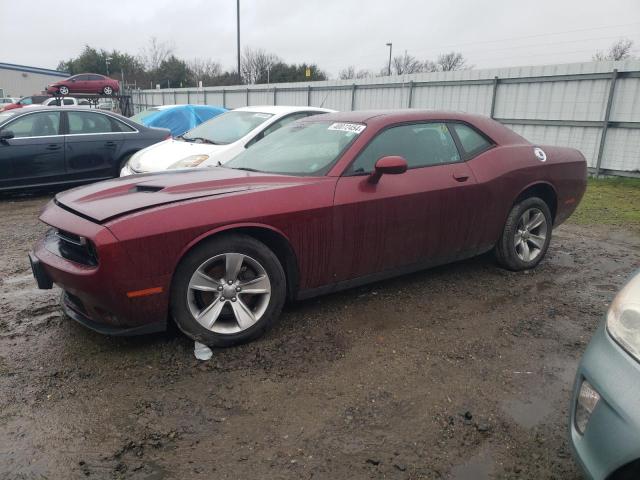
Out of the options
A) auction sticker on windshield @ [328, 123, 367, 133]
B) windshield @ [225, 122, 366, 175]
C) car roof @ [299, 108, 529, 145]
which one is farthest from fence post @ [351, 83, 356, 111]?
auction sticker on windshield @ [328, 123, 367, 133]

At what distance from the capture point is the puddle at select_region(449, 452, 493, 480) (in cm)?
219

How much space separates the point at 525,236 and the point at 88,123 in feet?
23.9

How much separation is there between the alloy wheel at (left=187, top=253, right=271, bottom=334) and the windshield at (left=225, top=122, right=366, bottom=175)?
90cm

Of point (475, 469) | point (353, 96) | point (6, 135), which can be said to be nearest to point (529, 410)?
point (475, 469)

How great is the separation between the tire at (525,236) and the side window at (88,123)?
7042 mm

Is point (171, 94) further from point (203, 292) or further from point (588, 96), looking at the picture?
point (203, 292)

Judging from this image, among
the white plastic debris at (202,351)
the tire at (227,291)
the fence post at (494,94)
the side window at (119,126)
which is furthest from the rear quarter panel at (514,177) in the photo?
the fence post at (494,94)

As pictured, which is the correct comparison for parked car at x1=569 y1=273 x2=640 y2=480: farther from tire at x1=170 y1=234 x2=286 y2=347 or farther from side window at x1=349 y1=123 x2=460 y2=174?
side window at x1=349 y1=123 x2=460 y2=174

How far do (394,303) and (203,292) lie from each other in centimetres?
162

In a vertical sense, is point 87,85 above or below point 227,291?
above

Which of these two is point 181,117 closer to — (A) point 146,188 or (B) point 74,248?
(A) point 146,188

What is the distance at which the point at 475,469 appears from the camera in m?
2.24

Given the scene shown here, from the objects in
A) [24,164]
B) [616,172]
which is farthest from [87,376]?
[616,172]

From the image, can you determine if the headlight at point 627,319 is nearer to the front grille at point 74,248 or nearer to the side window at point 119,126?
the front grille at point 74,248
